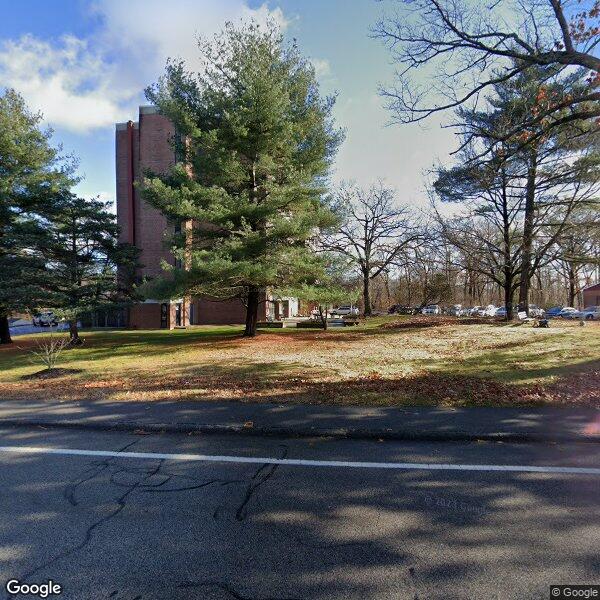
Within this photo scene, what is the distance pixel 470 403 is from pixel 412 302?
56307mm

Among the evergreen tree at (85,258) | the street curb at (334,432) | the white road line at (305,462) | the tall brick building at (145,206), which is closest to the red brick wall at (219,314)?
the tall brick building at (145,206)

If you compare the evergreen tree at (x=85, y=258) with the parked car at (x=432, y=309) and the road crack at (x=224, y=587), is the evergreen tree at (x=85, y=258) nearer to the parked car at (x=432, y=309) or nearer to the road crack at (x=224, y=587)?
the road crack at (x=224, y=587)

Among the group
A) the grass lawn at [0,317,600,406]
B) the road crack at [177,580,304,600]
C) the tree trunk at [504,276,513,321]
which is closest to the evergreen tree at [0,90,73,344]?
the grass lawn at [0,317,600,406]

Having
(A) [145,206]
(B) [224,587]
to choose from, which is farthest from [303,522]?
(A) [145,206]

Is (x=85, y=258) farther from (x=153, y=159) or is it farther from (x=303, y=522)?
(x=303, y=522)

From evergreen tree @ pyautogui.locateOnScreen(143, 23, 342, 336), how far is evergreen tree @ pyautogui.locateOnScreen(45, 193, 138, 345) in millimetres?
4797

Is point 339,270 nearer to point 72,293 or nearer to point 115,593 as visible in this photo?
point 72,293

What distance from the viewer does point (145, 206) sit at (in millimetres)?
34812

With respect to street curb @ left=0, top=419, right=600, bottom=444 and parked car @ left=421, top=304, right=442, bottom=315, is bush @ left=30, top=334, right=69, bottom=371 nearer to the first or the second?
street curb @ left=0, top=419, right=600, bottom=444

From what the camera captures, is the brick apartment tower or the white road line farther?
the brick apartment tower

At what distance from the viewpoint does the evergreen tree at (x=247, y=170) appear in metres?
16.0

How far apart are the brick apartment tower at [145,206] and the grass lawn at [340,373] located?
1965 centimetres

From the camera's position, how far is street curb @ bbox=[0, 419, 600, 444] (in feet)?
17.1

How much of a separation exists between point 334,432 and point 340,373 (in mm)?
4583
